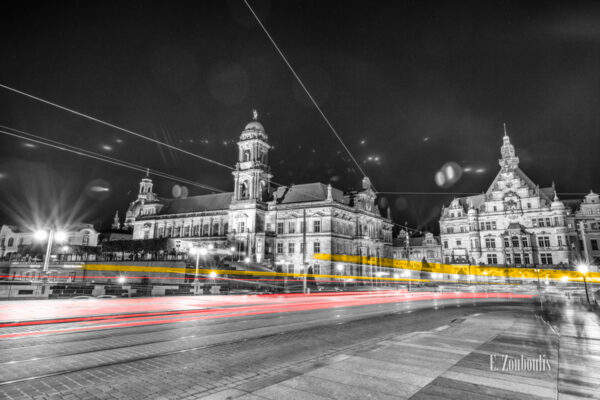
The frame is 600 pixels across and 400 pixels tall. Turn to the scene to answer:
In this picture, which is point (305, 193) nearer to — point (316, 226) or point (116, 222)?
point (316, 226)

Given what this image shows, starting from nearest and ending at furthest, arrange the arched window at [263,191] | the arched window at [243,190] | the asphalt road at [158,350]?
the asphalt road at [158,350] < the arched window at [263,191] < the arched window at [243,190]

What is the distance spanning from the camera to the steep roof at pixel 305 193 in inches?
2602

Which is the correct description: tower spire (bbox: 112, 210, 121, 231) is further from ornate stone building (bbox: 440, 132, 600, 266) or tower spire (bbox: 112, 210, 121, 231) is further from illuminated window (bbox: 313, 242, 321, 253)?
ornate stone building (bbox: 440, 132, 600, 266)

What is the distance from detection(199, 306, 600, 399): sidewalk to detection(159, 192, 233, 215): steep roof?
224 feet

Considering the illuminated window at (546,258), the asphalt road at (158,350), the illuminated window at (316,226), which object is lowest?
the asphalt road at (158,350)

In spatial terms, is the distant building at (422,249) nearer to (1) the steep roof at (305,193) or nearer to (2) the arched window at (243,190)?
(1) the steep roof at (305,193)

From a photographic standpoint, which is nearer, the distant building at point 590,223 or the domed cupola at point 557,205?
the distant building at point 590,223

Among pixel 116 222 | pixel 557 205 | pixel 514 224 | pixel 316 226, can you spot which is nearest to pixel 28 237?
pixel 116 222

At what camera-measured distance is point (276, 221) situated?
65.1 metres

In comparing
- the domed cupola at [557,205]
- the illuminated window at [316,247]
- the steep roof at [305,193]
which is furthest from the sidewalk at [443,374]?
the domed cupola at [557,205]

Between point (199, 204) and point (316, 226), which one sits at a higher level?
point (199, 204)

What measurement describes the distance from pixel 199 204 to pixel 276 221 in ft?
83.1

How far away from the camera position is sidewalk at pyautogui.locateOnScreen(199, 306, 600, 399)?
15.7 feet

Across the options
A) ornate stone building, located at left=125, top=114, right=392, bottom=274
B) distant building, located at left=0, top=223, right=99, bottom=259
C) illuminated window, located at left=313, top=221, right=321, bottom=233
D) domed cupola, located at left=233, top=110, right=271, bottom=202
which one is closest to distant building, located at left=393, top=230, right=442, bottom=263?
ornate stone building, located at left=125, top=114, right=392, bottom=274
